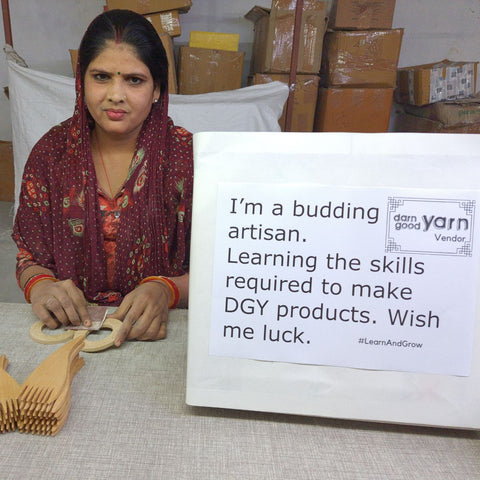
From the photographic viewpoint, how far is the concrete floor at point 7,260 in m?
2.21

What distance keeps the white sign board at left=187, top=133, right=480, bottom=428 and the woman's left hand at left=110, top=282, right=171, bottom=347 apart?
0.18m

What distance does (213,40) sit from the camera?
270 cm

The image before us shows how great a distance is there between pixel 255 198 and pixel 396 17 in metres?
3.37

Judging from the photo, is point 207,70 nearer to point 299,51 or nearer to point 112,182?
point 299,51

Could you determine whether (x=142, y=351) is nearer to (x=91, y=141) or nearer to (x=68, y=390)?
(x=68, y=390)

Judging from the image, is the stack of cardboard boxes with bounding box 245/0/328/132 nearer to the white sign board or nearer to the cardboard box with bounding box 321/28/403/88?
the cardboard box with bounding box 321/28/403/88

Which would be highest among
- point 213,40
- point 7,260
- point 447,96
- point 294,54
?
point 213,40

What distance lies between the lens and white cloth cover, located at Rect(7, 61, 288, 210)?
7.22 feet

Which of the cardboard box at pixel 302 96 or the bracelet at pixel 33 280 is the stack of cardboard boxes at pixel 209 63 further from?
the bracelet at pixel 33 280

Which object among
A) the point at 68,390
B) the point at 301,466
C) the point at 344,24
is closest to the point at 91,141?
the point at 68,390

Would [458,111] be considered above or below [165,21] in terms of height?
below

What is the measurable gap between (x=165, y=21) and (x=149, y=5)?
119 millimetres

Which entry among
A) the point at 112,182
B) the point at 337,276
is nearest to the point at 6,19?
the point at 112,182

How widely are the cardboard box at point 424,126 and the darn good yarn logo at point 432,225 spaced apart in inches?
99.6
